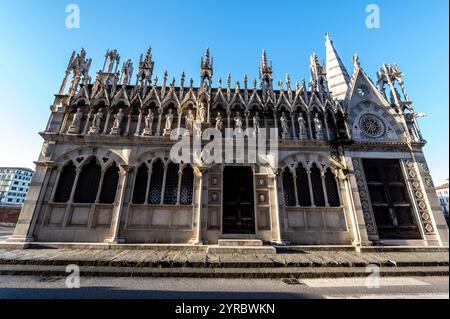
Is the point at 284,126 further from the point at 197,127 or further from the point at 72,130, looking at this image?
the point at 72,130

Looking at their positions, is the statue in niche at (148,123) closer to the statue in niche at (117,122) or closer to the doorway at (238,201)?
the statue in niche at (117,122)

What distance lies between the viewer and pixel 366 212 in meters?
12.3

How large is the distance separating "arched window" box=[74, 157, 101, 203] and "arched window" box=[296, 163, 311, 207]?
504 inches

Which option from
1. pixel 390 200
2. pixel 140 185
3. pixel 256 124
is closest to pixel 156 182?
pixel 140 185

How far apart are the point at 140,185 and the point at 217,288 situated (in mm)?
8600

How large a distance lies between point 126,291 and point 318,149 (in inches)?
514

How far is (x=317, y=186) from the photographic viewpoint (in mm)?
12953

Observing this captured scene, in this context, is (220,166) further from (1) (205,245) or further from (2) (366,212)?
(2) (366,212)

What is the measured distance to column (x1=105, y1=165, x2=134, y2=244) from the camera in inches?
428

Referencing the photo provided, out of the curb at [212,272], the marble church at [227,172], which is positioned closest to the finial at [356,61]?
the marble church at [227,172]

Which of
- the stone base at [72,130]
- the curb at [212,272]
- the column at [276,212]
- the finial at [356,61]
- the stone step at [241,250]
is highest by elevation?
the finial at [356,61]

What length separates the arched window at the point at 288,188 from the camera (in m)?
12.5

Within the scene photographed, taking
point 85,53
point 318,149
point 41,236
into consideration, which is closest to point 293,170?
point 318,149

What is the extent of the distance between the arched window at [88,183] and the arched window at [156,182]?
3310mm
